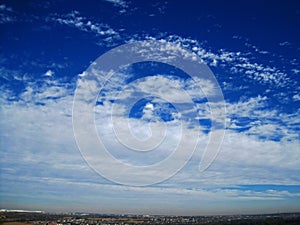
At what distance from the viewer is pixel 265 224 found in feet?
541

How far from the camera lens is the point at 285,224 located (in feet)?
514

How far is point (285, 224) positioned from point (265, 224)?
11179mm
